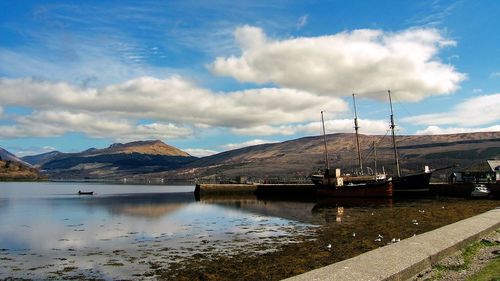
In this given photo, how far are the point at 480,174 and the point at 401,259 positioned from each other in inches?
3314

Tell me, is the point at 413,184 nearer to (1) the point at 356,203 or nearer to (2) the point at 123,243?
(1) the point at 356,203

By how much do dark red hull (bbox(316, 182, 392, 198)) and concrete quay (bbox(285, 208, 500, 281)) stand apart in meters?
61.4

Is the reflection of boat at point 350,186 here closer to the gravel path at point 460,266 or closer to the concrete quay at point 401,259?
the concrete quay at point 401,259

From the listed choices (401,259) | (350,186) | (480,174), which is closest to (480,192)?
(480,174)

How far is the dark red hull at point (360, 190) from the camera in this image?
81062 mm

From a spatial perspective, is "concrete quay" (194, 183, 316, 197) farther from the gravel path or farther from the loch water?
the gravel path

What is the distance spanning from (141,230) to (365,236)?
21.1 m

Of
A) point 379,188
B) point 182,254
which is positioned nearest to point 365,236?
point 182,254

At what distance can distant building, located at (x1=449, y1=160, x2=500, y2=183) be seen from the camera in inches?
3359

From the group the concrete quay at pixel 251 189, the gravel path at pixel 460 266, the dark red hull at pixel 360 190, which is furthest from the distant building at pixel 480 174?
the gravel path at pixel 460 266

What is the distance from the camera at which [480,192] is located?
66938mm

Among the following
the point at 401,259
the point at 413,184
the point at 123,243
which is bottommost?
the point at 123,243

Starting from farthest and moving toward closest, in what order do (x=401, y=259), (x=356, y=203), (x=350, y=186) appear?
1. (x=350, y=186)
2. (x=356, y=203)
3. (x=401, y=259)

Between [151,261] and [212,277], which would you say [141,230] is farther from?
[212,277]
